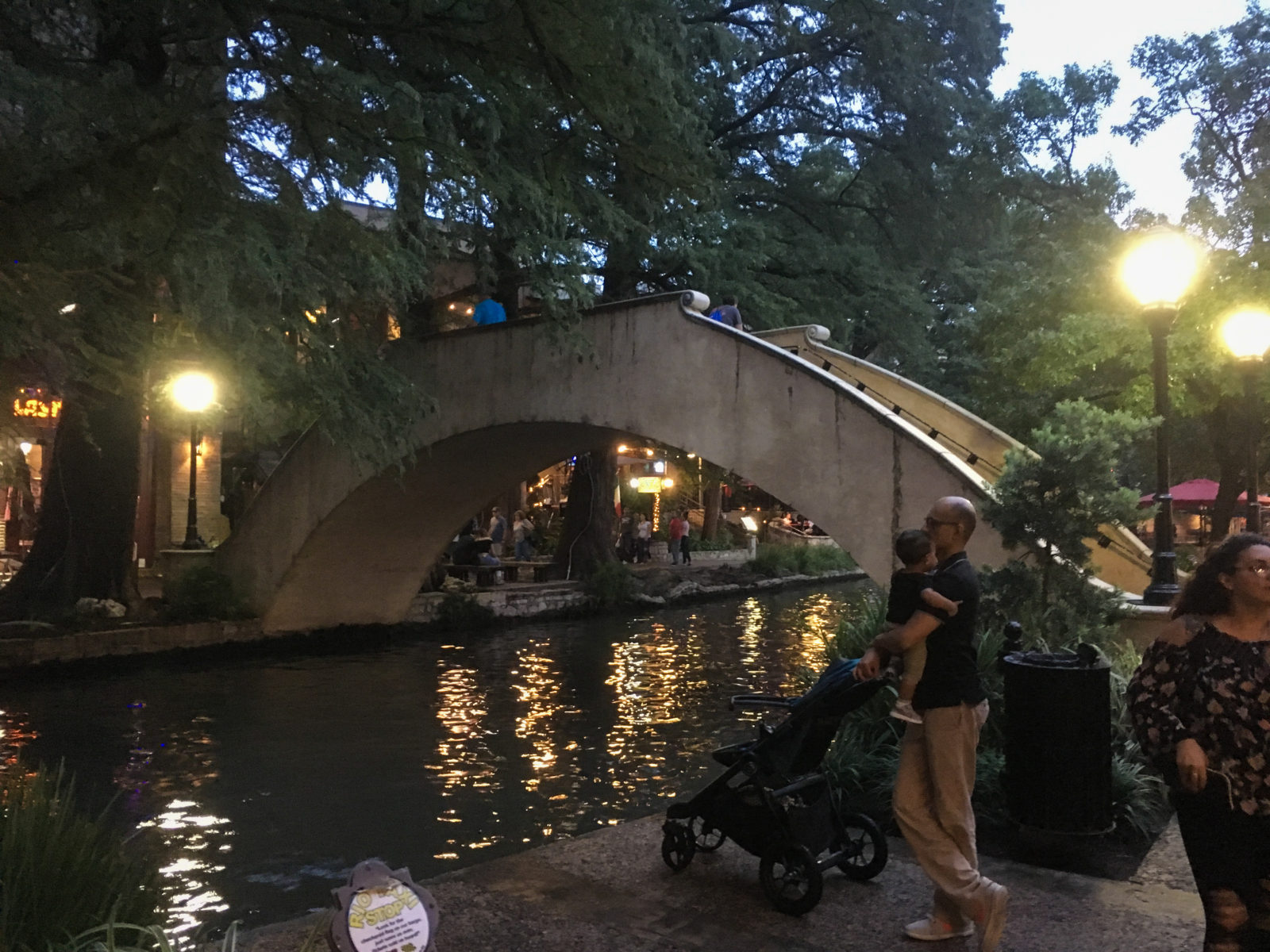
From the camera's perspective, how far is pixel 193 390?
14.1 m

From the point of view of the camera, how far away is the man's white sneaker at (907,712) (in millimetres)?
4371

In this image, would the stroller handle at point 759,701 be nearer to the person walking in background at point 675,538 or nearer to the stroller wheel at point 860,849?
the stroller wheel at point 860,849

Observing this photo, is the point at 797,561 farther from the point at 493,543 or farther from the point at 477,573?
the point at 477,573

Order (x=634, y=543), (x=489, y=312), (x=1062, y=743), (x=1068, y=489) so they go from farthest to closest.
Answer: (x=634, y=543)
(x=489, y=312)
(x=1068, y=489)
(x=1062, y=743)

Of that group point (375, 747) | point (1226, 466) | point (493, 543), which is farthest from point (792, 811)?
point (493, 543)

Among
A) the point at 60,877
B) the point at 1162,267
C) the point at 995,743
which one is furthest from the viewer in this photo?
the point at 1162,267

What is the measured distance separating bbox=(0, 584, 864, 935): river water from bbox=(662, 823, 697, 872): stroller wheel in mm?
2261

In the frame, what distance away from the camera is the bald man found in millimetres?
4266

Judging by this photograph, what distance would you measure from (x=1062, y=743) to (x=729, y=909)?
202cm

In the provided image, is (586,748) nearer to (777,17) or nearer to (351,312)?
(351,312)

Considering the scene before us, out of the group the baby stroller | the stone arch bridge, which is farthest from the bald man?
the stone arch bridge

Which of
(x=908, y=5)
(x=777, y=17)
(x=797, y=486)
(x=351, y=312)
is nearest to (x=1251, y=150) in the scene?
(x=908, y=5)

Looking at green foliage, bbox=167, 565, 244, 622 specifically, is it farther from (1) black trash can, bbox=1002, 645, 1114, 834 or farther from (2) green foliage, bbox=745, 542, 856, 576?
(2) green foliage, bbox=745, 542, 856, 576

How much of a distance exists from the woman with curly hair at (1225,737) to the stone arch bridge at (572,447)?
5766 millimetres
